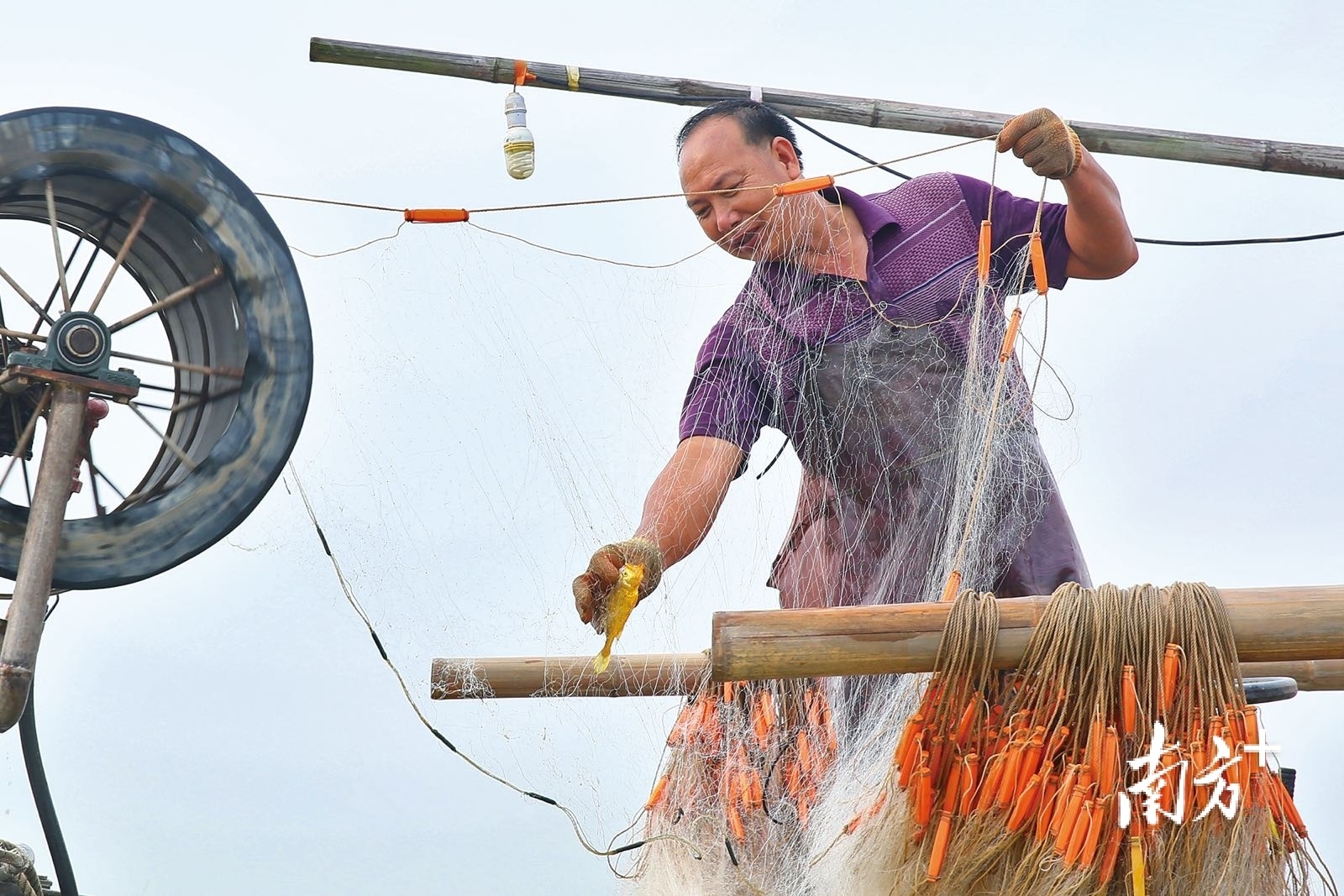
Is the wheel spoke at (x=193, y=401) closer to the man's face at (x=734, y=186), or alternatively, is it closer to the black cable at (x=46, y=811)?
the black cable at (x=46, y=811)

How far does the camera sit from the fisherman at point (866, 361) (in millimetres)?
3564

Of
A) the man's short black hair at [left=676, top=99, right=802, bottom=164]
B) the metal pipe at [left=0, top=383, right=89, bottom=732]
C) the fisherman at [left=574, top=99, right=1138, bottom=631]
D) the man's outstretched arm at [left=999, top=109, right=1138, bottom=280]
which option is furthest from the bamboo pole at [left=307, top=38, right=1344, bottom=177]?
the metal pipe at [left=0, top=383, right=89, bottom=732]

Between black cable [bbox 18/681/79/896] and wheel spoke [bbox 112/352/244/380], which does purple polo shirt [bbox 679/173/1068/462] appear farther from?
black cable [bbox 18/681/79/896]

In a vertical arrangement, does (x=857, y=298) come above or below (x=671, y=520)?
above

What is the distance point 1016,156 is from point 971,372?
1.76 ft

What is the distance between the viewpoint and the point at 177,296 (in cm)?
354

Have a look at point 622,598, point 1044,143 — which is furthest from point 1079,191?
point 622,598

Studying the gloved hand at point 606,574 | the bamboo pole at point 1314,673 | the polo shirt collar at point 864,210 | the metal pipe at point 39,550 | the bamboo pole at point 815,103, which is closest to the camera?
the gloved hand at point 606,574

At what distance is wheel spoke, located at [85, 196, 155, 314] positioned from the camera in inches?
133

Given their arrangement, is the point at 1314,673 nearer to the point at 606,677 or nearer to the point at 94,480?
the point at 606,677

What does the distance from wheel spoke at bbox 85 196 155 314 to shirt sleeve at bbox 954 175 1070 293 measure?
213cm

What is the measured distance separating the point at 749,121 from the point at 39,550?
209cm

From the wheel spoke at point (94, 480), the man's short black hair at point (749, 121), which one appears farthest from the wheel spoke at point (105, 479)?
the man's short black hair at point (749, 121)

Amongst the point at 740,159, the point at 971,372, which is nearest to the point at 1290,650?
the point at 971,372
